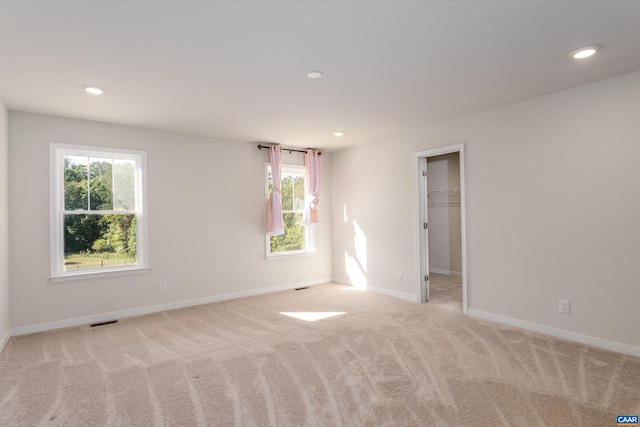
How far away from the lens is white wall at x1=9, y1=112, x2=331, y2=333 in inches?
149

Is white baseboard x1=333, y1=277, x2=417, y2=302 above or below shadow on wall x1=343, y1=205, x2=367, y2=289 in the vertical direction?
below

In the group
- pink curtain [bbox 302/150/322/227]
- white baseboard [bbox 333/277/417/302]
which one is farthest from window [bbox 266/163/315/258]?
white baseboard [bbox 333/277/417/302]

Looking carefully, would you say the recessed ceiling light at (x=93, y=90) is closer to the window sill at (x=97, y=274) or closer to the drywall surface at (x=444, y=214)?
the window sill at (x=97, y=274)

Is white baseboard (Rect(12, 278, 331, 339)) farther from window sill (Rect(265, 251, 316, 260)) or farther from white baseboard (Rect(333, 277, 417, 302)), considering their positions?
white baseboard (Rect(333, 277, 417, 302))

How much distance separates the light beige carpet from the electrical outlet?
305 millimetres

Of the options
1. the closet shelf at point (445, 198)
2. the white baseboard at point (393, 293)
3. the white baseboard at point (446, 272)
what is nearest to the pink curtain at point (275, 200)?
the white baseboard at point (393, 293)

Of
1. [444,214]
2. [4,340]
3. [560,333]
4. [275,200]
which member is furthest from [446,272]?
[4,340]

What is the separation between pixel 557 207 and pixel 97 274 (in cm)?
523

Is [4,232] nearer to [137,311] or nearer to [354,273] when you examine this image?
[137,311]

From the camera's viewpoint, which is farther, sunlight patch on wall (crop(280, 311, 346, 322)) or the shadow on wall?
the shadow on wall

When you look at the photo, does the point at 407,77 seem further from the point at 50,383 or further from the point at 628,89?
the point at 50,383

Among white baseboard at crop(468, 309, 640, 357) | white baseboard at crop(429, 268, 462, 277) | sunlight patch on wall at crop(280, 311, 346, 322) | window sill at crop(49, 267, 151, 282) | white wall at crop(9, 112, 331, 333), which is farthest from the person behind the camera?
white baseboard at crop(429, 268, 462, 277)

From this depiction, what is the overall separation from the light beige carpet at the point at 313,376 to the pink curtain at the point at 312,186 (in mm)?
2248

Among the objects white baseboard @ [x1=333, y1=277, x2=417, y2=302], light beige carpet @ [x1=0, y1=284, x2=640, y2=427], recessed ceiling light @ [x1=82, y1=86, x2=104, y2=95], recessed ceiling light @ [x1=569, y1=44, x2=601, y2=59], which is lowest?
light beige carpet @ [x1=0, y1=284, x2=640, y2=427]
